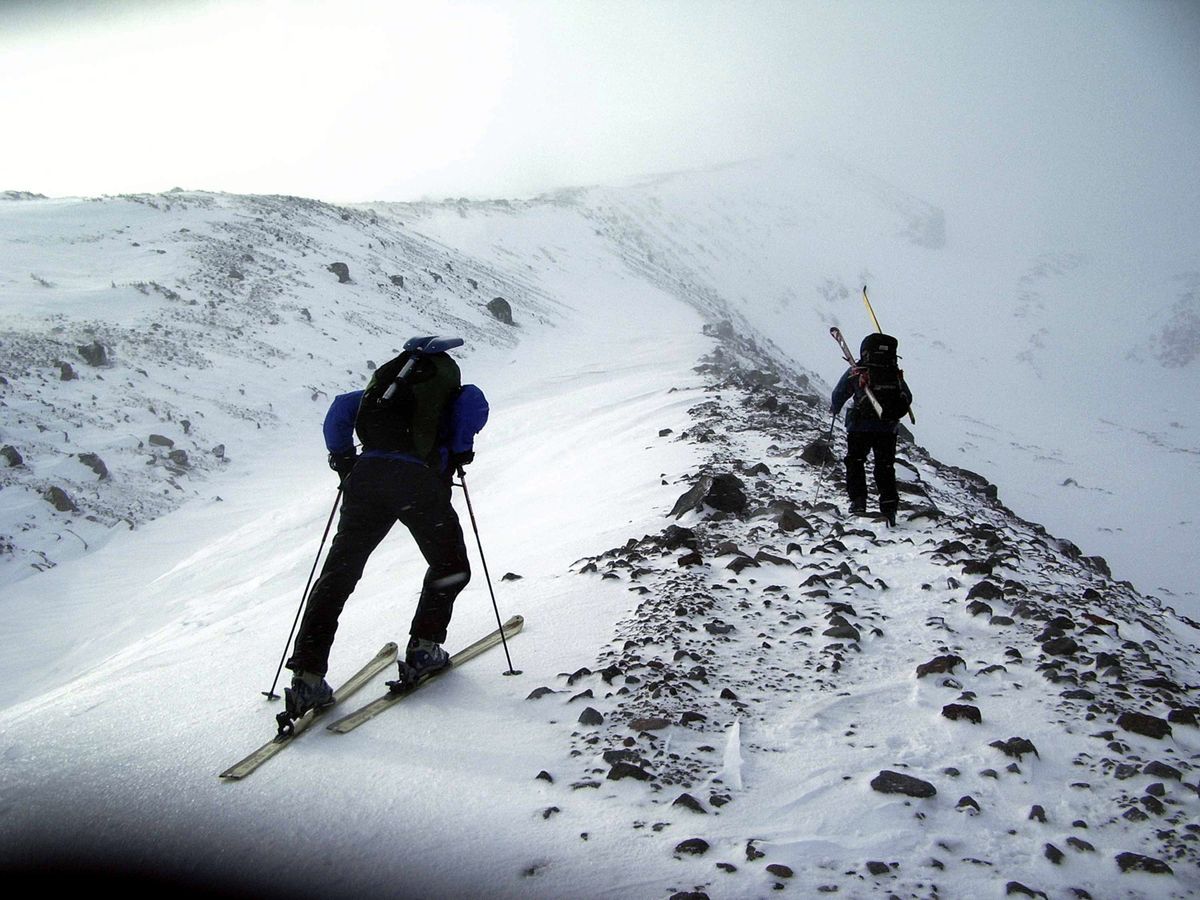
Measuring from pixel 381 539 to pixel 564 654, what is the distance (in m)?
1.49

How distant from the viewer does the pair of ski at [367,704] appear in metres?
4.12

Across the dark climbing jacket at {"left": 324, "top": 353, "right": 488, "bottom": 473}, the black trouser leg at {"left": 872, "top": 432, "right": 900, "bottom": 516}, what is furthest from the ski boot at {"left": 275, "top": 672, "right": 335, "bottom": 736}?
the black trouser leg at {"left": 872, "top": 432, "right": 900, "bottom": 516}

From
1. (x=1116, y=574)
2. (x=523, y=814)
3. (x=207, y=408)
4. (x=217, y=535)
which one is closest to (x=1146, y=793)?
(x=523, y=814)

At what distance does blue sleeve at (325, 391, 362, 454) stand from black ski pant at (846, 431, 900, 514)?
5.63 m

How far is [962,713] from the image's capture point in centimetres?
427

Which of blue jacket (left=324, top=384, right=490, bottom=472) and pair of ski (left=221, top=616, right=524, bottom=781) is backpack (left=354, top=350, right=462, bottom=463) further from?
pair of ski (left=221, top=616, right=524, bottom=781)

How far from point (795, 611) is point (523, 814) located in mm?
2941

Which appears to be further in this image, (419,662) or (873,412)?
(873,412)

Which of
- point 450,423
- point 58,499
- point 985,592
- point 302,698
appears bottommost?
point 985,592

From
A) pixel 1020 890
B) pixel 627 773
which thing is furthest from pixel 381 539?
pixel 1020 890

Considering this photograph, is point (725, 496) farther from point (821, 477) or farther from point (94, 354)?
point (94, 354)

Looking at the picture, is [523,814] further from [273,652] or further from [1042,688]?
[273,652]

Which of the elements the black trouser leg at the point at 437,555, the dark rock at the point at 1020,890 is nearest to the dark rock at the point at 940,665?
the dark rock at the point at 1020,890

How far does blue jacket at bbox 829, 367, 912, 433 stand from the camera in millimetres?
8711
